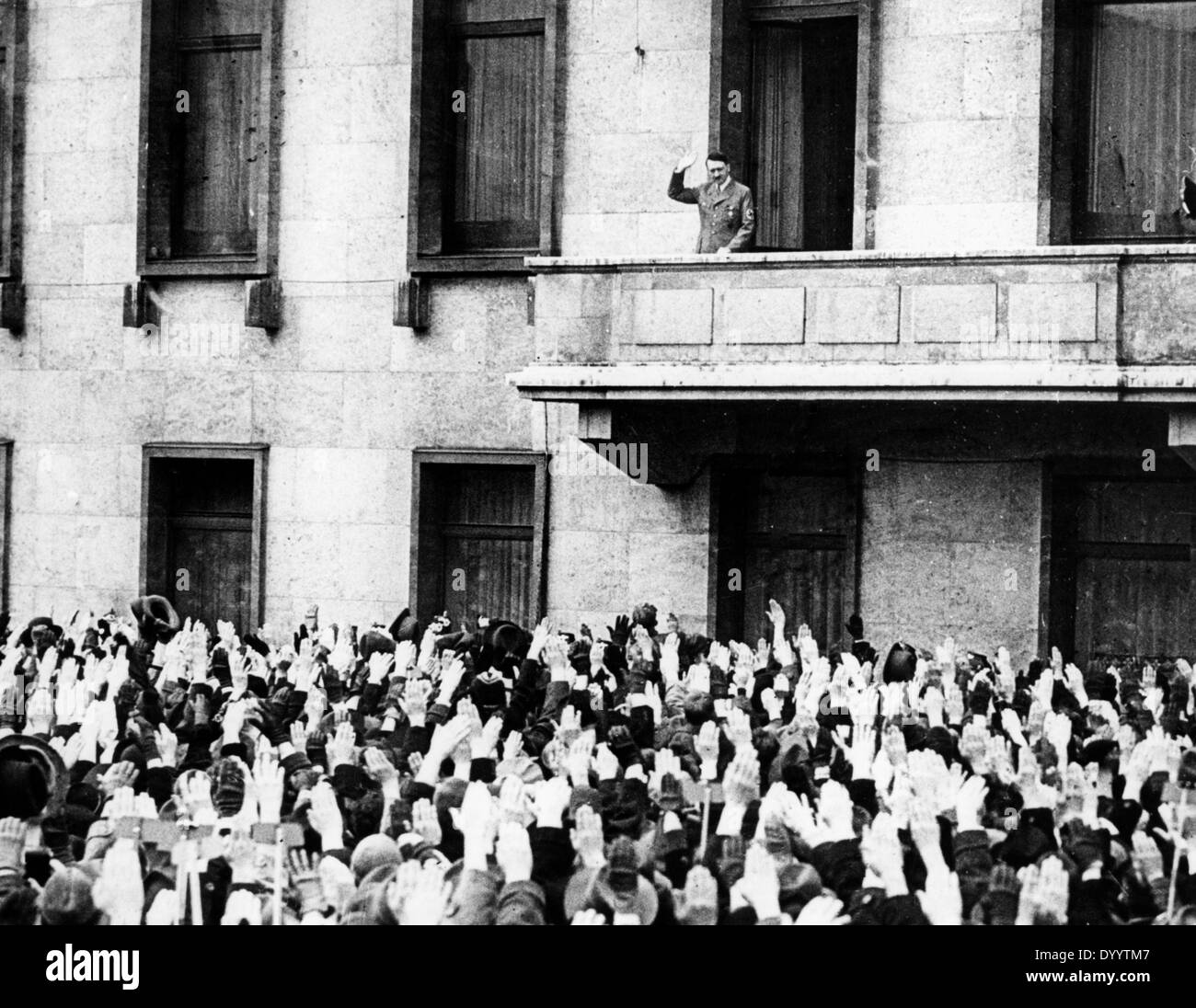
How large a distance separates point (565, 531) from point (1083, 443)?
3.80 metres

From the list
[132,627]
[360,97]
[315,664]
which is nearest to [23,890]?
[315,664]

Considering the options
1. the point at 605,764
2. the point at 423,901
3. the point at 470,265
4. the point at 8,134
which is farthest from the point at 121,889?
the point at 8,134

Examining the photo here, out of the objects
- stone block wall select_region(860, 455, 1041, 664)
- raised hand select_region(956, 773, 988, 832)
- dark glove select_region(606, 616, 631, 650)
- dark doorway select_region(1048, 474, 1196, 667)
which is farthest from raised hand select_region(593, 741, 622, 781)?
dark doorway select_region(1048, 474, 1196, 667)

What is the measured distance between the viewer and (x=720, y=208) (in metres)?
14.9

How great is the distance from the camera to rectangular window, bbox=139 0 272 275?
17.5 metres

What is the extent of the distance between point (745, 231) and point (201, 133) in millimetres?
5144

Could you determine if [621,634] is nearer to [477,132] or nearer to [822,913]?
[477,132]

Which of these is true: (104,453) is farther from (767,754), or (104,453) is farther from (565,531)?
(767,754)

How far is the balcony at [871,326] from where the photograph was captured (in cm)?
1321

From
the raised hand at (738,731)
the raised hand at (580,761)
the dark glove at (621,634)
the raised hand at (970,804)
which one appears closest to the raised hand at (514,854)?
the raised hand at (580,761)

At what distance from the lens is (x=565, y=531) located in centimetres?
1631

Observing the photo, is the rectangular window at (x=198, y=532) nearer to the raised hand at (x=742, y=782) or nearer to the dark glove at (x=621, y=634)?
the dark glove at (x=621, y=634)

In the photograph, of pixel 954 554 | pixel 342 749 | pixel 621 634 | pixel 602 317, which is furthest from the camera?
pixel 954 554

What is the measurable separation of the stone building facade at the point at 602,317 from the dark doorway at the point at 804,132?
25mm
